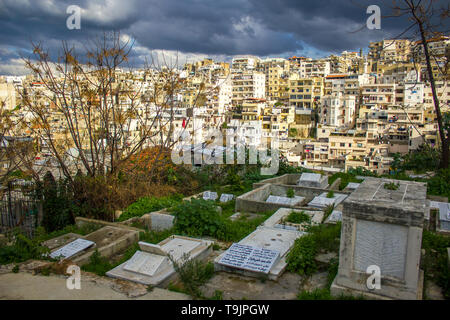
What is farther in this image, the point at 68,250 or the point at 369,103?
the point at 369,103

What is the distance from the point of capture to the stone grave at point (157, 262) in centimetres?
437

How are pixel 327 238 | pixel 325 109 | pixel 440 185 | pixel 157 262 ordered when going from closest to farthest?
pixel 157 262 < pixel 327 238 < pixel 440 185 < pixel 325 109

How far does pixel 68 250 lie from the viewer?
17.9 ft

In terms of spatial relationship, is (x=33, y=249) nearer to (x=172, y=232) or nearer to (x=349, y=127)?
(x=172, y=232)

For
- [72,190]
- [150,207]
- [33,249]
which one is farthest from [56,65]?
[33,249]

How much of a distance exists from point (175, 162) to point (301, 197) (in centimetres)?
463

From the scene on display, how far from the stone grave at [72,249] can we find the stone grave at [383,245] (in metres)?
3.69

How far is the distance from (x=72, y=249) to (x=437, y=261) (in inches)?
202

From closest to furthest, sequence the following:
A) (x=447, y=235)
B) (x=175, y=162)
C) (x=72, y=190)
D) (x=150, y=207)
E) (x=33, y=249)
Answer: (x=33, y=249), (x=447, y=235), (x=150, y=207), (x=72, y=190), (x=175, y=162)

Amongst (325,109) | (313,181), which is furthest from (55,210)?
(325,109)

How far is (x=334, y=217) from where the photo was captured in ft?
21.4

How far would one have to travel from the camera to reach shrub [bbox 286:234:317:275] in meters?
4.60

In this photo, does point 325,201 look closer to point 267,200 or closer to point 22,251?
point 267,200

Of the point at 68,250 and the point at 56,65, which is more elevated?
the point at 56,65
